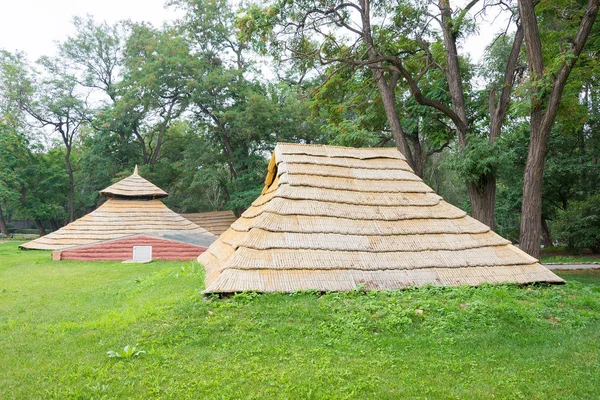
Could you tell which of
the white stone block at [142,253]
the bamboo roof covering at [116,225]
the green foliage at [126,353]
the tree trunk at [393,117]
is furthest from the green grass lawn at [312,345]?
the bamboo roof covering at [116,225]

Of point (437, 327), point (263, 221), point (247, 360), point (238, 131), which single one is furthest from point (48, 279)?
point (238, 131)

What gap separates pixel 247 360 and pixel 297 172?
4573 mm

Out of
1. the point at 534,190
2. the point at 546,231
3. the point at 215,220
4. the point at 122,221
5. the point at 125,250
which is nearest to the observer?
the point at 534,190

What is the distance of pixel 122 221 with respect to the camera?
17.6 meters

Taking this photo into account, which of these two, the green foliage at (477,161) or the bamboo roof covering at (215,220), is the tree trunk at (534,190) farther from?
the bamboo roof covering at (215,220)

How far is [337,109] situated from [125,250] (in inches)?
363

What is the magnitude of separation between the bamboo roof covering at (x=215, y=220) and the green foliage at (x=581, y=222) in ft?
54.4

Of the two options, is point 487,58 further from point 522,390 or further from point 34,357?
point 34,357

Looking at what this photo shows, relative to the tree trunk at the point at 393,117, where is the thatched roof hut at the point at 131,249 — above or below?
below

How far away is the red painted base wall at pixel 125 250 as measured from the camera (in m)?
14.5

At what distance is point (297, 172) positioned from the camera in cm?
805

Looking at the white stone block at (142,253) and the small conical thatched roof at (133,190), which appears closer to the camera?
the white stone block at (142,253)

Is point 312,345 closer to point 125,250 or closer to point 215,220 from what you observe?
point 125,250

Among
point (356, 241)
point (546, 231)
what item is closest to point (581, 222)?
point (546, 231)
